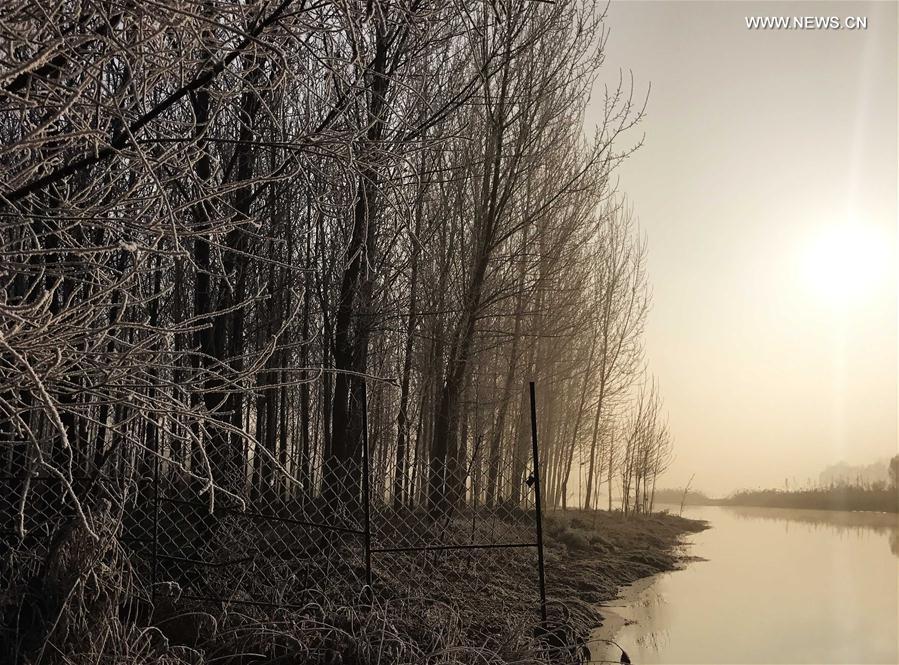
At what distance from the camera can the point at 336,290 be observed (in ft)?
27.7

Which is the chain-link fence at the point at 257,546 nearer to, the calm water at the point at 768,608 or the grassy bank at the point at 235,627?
the grassy bank at the point at 235,627

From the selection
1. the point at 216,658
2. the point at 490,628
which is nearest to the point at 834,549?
the point at 490,628

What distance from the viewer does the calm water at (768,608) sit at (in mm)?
6863

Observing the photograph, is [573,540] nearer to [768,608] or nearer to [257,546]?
[768,608]

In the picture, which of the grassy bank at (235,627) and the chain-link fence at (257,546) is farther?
the chain-link fence at (257,546)

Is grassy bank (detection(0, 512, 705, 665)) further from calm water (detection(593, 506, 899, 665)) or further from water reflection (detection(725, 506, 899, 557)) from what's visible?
water reflection (detection(725, 506, 899, 557))

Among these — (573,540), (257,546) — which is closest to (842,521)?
(573,540)

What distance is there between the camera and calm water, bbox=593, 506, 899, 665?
6863 mm

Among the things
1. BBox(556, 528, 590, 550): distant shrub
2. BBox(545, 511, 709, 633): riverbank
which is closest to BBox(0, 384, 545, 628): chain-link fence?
BBox(545, 511, 709, 633): riverbank

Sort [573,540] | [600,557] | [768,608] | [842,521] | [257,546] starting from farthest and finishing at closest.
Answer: [842,521], [573,540], [600,557], [768,608], [257,546]

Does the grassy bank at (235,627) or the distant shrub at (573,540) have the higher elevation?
the grassy bank at (235,627)

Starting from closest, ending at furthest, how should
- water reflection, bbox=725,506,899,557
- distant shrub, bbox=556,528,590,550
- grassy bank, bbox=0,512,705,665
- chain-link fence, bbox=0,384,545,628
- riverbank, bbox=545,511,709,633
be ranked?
grassy bank, bbox=0,512,705,665
chain-link fence, bbox=0,384,545,628
riverbank, bbox=545,511,709,633
distant shrub, bbox=556,528,590,550
water reflection, bbox=725,506,899,557

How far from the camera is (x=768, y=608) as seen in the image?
8672mm

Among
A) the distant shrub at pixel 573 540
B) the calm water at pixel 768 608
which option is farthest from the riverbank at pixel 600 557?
the calm water at pixel 768 608
